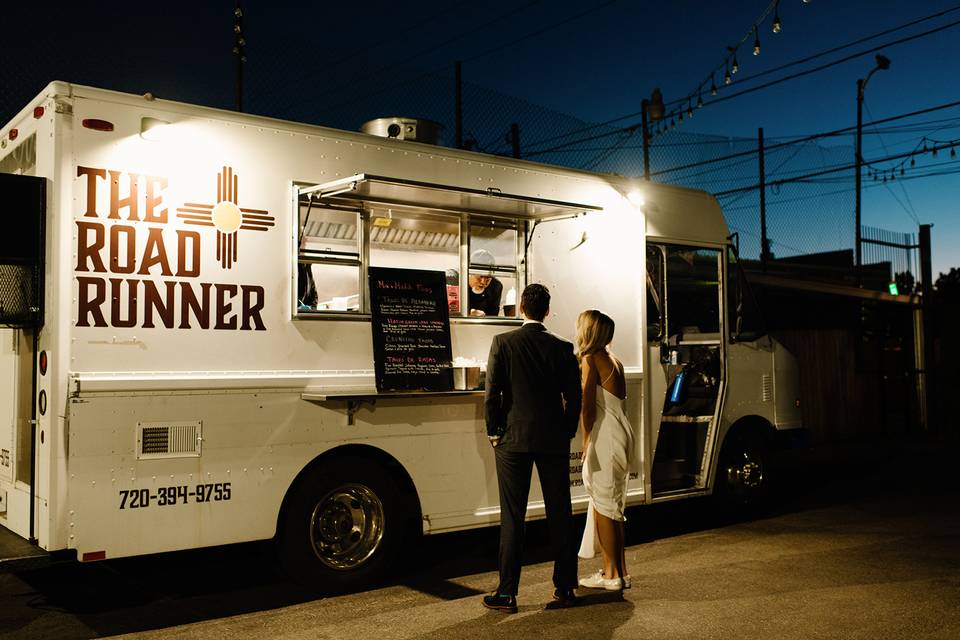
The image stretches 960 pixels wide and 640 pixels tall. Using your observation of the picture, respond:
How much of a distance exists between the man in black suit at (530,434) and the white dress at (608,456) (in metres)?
0.34

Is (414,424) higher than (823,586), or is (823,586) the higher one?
(414,424)

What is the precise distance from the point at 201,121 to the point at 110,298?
125 centimetres

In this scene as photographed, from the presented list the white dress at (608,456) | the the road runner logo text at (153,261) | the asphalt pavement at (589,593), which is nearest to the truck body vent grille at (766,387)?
the asphalt pavement at (589,593)

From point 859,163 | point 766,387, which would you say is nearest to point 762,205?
point 859,163

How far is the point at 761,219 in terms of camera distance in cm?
1919

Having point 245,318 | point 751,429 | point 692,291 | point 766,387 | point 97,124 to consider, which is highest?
point 97,124

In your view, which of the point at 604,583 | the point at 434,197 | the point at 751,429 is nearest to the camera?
the point at 604,583

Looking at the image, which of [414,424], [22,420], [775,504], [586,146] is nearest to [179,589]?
[22,420]

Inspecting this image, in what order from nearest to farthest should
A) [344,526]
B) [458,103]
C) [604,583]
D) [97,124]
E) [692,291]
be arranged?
1. [97,124]
2. [604,583]
3. [344,526]
4. [692,291]
5. [458,103]

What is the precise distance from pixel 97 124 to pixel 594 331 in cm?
327

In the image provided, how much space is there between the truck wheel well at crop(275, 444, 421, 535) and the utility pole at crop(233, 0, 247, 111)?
5895 millimetres

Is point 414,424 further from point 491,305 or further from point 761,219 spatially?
Answer: point 761,219

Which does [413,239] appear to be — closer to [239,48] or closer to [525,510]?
[525,510]

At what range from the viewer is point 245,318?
5863 mm
